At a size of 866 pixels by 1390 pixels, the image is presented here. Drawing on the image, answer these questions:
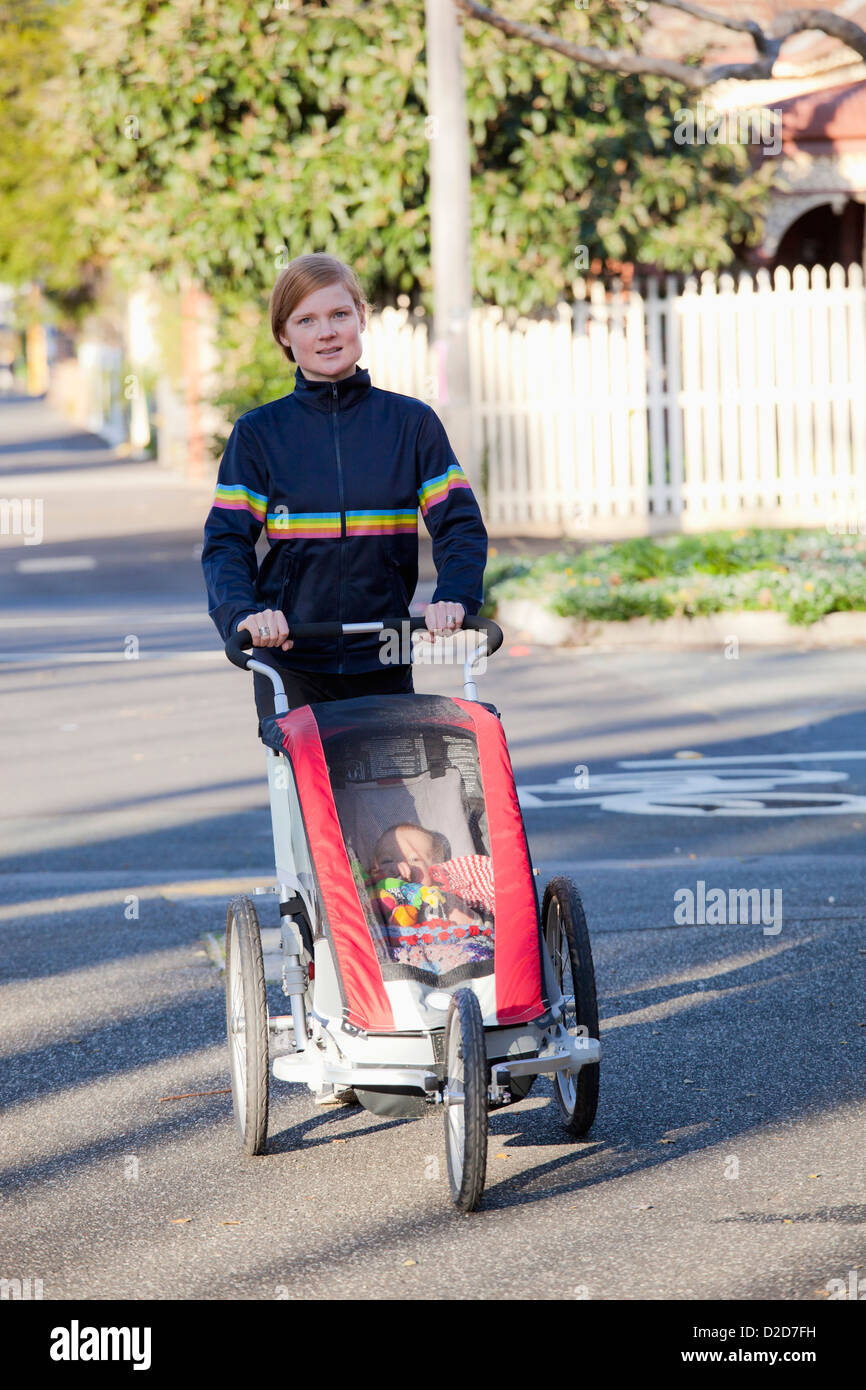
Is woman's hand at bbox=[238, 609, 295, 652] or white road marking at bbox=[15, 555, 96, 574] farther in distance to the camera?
white road marking at bbox=[15, 555, 96, 574]

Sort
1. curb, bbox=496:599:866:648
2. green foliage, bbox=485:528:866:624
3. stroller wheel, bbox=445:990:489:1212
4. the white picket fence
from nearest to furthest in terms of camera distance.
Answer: stroller wheel, bbox=445:990:489:1212 < curb, bbox=496:599:866:648 < green foliage, bbox=485:528:866:624 < the white picket fence

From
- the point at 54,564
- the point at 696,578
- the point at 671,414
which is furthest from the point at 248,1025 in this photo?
the point at 671,414

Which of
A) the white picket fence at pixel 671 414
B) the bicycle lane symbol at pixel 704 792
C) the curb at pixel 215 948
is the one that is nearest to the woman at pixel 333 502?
the curb at pixel 215 948

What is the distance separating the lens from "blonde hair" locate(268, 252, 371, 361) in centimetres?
432

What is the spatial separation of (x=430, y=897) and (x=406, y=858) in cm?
10

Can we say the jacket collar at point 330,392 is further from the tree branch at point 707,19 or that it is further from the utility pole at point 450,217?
the tree branch at point 707,19

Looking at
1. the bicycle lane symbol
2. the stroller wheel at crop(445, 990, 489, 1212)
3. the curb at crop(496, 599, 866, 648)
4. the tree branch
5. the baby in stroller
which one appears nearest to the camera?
the stroller wheel at crop(445, 990, 489, 1212)

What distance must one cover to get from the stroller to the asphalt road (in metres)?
0.21

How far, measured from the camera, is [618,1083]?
466cm

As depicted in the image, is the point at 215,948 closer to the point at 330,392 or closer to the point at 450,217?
the point at 330,392

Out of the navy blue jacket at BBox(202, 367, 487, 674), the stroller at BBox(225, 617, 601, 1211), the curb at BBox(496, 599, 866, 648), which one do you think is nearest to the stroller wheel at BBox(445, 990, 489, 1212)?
the stroller at BBox(225, 617, 601, 1211)

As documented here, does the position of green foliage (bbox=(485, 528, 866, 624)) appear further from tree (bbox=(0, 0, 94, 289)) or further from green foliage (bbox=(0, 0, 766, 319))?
tree (bbox=(0, 0, 94, 289))

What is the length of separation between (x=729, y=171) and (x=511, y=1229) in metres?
16.8

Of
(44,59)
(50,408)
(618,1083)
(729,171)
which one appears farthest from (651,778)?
(50,408)
